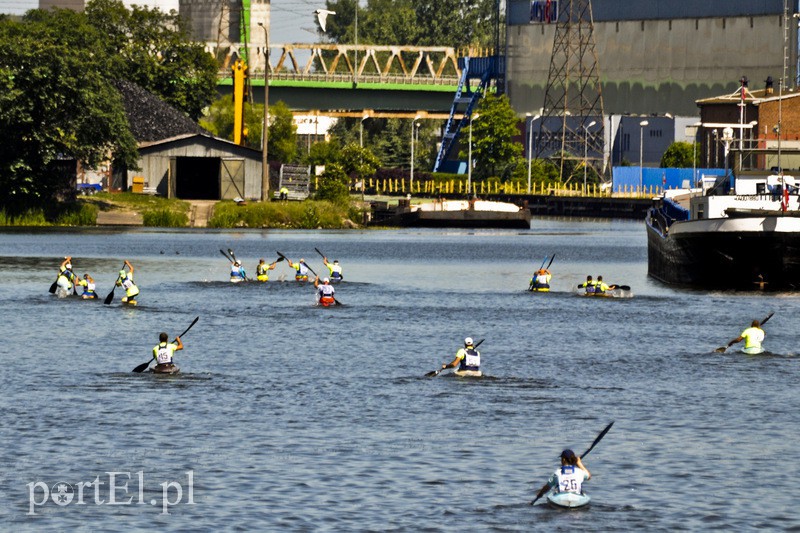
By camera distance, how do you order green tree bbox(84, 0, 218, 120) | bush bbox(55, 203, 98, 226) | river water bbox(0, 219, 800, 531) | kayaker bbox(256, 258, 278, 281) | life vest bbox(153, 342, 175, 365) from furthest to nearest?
green tree bbox(84, 0, 218, 120) < bush bbox(55, 203, 98, 226) < kayaker bbox(256, 258, 278, 281) < life vest bbox(153, 342, 175, 365) < river water bbox(0, 219, 800, 531)

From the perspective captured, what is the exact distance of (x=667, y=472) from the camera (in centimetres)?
3728

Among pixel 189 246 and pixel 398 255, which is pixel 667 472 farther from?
pixel 189 246

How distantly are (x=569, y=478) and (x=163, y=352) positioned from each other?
68.3 feet

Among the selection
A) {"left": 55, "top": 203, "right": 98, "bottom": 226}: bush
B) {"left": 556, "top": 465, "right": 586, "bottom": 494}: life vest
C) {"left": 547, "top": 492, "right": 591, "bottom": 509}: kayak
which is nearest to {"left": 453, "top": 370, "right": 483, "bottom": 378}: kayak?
{"left": 547, "top": 492, "right": 591, "bottom": 509}: kayak

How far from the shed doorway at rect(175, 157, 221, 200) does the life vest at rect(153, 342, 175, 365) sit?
10425cm

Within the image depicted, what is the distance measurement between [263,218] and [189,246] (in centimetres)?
1956

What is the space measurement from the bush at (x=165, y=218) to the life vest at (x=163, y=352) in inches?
3605

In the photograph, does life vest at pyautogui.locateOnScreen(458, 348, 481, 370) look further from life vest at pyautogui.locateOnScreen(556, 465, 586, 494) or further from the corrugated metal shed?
the corrugated metal shed

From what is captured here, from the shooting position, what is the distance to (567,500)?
33.2 meters

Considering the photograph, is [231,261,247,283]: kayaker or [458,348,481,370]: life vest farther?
[231,261,247,283]: kayaker

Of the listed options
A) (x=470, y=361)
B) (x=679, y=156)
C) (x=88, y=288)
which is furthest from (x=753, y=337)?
(x=679, y=156)

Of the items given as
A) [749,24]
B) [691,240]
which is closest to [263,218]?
[691,240]

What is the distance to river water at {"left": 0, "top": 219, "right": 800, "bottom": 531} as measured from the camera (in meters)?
33.9

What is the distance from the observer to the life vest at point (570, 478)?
3284cm
